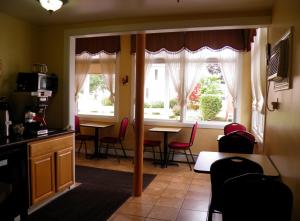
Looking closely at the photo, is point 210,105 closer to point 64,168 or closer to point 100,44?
point 100,44

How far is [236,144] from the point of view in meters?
3.29

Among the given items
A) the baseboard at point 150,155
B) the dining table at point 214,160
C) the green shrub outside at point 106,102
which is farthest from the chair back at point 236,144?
the green shrub outside at point 106,102

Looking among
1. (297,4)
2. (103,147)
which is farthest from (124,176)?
(297,4)

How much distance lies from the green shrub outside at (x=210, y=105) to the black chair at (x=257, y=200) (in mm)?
4052

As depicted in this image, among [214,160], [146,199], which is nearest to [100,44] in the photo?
[146,199]

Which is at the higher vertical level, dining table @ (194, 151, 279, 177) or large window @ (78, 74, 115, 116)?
large window @ (78, 74, 115, 116)

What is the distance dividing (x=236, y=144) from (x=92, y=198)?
203 cm

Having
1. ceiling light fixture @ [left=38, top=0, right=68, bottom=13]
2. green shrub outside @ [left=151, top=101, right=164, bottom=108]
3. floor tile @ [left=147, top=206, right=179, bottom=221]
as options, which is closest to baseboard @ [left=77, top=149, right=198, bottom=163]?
green shrub outside @ [left=151, top=101, right=164, bottom=108]

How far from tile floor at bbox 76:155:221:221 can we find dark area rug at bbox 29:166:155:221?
17cm

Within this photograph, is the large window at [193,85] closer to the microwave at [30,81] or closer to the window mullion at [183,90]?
the window mullion at [183,90]

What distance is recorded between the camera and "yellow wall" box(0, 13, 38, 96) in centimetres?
341

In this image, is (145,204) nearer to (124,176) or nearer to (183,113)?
(124,176)

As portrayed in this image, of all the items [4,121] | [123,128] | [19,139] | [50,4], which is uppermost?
[50,4]

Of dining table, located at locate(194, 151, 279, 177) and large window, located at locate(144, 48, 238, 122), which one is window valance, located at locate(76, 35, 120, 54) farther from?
dining table, located at locate(194, 151, 279, 177)
